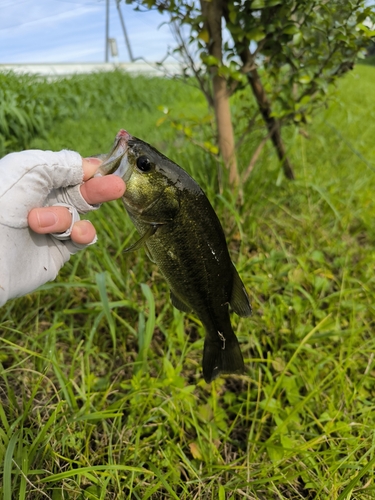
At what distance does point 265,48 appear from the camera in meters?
2.34

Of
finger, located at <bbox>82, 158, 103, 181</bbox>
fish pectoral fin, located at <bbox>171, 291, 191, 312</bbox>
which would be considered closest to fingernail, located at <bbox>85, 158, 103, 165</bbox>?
finger, located at <bbox>82, 158, 103, 181</bbox>

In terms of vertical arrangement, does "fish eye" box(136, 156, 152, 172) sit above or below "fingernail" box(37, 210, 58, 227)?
above

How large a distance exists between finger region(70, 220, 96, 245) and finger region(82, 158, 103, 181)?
0.14 meters

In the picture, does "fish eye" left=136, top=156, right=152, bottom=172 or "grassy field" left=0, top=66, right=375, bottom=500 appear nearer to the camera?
"fish eye" left=136, top=156, right=152, bottom=172

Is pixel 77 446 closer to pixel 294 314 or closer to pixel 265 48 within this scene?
pixel 294 314

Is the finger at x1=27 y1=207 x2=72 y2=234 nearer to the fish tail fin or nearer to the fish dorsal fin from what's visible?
the fish dorsal fin

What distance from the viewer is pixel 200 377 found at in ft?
5.78

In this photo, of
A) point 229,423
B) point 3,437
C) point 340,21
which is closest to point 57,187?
point 3,437

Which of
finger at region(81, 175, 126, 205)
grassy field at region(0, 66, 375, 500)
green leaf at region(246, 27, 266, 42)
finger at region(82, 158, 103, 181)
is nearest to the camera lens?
finger at region(81, 175, 126, 205)

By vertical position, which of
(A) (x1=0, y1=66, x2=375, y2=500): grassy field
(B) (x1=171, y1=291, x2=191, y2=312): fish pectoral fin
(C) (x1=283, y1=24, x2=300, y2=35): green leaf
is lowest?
(A) (x1=0, y1=66, x2=375, y2=500): grassy field

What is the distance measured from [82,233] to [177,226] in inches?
12.2

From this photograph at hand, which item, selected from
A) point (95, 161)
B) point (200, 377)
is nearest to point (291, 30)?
point (95, 161)

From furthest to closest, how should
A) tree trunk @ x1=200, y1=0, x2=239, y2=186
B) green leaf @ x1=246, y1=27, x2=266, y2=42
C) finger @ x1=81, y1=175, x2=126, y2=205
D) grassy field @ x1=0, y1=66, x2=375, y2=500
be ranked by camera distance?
tree trunk @ x1=200, y1=0, x2=239, y2=186 → green leaf @ x1=246, y1=27, x2=266, y2=42 → grassy field @ x1=0, y1=66, x2=375, y2=500 → finger @ x1=81, y1=175, x2=126, y2=205

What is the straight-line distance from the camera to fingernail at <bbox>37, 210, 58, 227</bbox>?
1.06 metres
